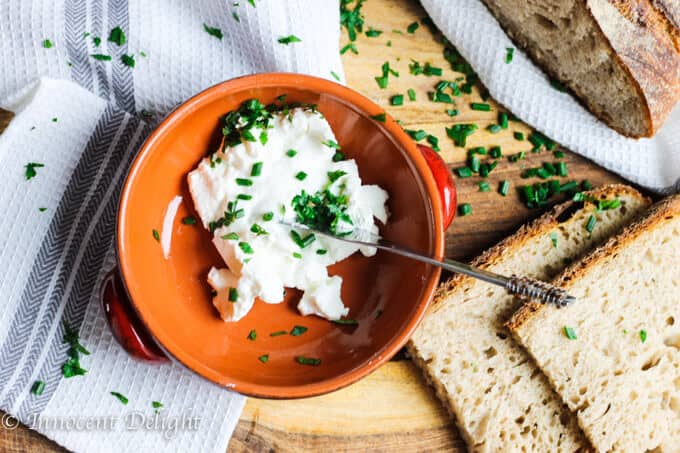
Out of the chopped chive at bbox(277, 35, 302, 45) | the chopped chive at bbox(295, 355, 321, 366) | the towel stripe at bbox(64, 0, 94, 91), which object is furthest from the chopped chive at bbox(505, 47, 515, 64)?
the towel stripe at bbox(64, 0, 94, 91)

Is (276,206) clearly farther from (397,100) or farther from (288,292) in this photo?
(397,100)

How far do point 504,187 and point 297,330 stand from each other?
40.7 inches

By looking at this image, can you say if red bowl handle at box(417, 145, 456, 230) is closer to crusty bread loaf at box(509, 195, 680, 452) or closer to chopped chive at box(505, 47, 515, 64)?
crusty bread loaf at box(509, 195, 680, 452)

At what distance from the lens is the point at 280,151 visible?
220cm

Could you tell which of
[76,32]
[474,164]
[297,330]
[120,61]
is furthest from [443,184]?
[76,32]

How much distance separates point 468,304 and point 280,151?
3.16ft

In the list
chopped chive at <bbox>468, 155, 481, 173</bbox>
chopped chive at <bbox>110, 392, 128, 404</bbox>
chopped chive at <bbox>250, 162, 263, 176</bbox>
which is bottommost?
chopped chive at <bbox>110, 392, 128, 404</bbox>

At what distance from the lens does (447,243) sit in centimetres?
272

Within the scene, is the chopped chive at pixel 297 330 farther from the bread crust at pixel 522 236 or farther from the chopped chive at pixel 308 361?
the bread crust at pixel 522 236

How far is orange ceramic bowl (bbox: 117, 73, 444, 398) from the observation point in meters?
2.12

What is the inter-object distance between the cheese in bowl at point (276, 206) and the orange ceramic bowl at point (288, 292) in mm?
68

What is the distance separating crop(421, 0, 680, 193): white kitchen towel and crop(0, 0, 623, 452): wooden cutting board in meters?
0.07

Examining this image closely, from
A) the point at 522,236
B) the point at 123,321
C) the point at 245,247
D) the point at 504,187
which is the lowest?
the point at 123,321

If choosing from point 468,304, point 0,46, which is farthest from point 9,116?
point 468,304
